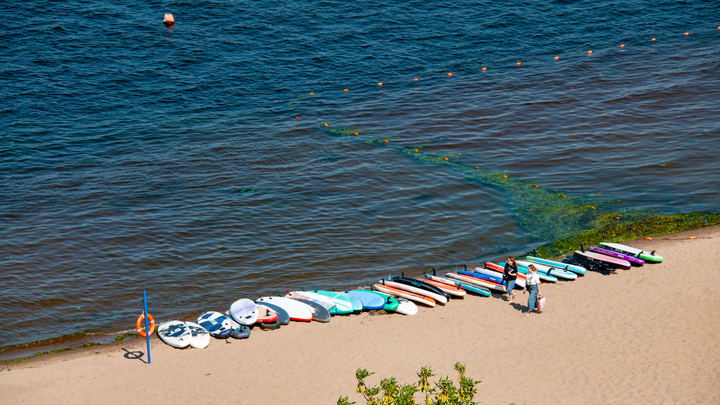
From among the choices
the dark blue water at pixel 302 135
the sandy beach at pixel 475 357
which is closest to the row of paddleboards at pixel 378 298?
the sandy beach at pixel 475 357

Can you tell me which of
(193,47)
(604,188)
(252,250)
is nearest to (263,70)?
(193,47)

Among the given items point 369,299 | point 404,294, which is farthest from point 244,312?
point 404,294

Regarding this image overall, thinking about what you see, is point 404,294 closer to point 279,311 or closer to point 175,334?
point 279,311

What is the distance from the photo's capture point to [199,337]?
57.0ft

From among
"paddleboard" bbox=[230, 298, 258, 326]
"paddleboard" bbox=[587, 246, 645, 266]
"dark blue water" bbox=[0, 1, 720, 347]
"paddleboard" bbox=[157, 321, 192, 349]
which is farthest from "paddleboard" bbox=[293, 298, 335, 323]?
"paddleboard" bbox=[587, 246, 645, 266]

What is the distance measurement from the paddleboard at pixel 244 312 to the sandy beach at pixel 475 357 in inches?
18.0

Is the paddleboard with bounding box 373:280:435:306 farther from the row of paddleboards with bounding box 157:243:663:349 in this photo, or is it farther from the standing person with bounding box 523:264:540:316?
the standing person with bounding box 523:264:540:316

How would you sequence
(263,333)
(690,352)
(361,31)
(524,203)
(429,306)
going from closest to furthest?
(690,352), (263,333), (429,306), (524,203), (361,31)

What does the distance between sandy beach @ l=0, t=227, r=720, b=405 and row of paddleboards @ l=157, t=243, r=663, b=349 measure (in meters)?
0.32

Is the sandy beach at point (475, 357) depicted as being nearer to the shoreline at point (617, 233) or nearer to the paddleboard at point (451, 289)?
the paddleboard at point (451, 289)

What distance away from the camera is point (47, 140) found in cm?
3331

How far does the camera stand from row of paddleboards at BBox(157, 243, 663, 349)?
58.6 ft

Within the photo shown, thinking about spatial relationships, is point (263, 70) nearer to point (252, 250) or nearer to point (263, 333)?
point (252, 250)

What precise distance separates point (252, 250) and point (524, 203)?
1171cm
